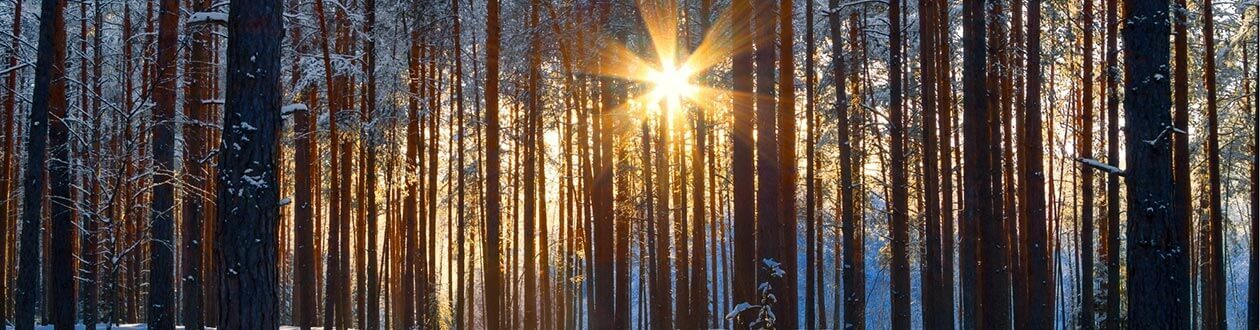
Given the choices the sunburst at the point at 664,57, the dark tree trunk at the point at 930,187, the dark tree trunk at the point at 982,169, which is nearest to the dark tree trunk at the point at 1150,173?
the dark tree trunk at the point at 982,169

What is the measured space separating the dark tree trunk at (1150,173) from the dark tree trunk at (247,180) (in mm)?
8960

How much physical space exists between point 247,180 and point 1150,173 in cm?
925

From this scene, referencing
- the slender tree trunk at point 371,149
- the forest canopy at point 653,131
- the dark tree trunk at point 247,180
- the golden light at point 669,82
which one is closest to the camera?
the dark tree trunk at point 247,180

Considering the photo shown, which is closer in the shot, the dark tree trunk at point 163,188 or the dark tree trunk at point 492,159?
the dark tree trunk at point 163,188

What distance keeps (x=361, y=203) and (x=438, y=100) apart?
324 cm

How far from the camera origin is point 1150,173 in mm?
9211

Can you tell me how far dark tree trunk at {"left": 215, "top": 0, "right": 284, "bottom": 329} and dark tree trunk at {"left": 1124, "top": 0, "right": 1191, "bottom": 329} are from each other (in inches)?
353

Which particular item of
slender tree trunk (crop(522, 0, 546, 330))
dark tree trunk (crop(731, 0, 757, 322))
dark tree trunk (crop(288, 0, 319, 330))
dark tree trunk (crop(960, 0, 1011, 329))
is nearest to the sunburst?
slender tree trunk (crop(522, 0, 546, 330))

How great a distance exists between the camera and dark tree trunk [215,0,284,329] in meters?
8.27

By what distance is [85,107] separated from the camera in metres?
23.6

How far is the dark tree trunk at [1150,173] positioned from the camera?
9.11m

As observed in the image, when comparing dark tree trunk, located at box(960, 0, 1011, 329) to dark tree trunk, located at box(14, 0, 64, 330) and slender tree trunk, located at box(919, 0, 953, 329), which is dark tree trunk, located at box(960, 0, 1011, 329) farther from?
dark tree trunk, located at box(14, 0, 64, 330)

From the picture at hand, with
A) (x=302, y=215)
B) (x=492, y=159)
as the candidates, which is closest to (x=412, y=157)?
(x=302, y=215)

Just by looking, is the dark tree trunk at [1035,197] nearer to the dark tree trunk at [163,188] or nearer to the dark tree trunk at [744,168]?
the dark tree trunk at [744,168]
